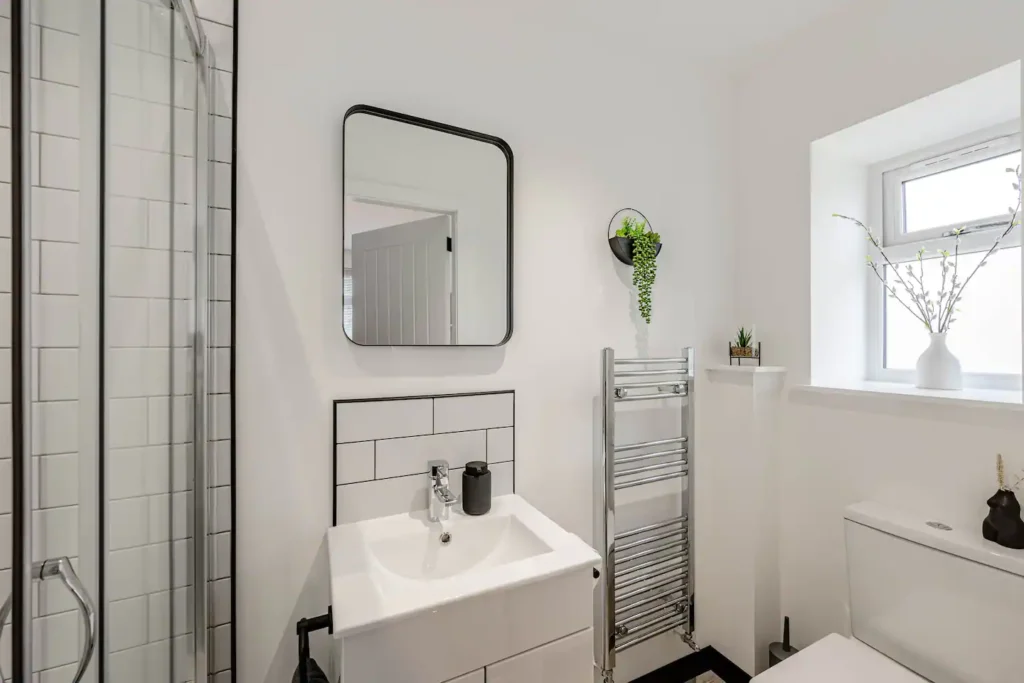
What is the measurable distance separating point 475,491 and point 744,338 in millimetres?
1192

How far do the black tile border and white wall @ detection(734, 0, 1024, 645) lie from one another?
26 cm

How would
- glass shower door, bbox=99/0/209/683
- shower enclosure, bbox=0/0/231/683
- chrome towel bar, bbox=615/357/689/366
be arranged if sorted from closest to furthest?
1. shower enclosure, bbox=0/0/231/683
2. glass shower door, bbox=99/0/209/683
3. chrome towel bar, bbox=615/357/689/366

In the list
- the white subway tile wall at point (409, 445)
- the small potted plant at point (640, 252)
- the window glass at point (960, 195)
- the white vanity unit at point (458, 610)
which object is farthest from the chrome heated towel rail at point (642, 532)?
the window glass at point (960, 195)

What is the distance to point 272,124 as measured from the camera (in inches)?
44.3

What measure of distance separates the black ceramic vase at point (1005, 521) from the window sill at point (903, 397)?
0.71ft

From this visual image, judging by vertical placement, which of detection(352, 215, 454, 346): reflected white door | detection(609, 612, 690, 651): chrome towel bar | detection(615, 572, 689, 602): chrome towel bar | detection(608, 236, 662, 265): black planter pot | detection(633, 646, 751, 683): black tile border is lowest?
detection(633, 646, 751, 683): black tile border

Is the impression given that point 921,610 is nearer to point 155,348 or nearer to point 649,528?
point 649,528

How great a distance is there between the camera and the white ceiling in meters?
1.43

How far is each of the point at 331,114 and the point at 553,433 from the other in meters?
1.11

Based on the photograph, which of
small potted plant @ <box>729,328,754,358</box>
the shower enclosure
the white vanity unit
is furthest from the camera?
small potted plant @ <box>729,328,754,358</box>

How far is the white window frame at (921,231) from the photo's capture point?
54.6 inches

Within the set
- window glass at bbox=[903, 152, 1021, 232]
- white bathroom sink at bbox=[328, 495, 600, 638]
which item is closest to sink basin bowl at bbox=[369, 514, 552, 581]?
white bathroom sink at bbox=[328, 495, 600, 638]

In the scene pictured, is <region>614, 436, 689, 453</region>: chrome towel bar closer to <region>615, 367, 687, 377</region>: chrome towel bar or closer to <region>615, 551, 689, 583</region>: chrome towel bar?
<region>615, 367, 687, 377</region>: chrome towel bar

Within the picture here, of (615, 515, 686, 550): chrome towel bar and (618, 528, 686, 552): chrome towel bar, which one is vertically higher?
(615, 515, 686, 550): chrome towel bar
